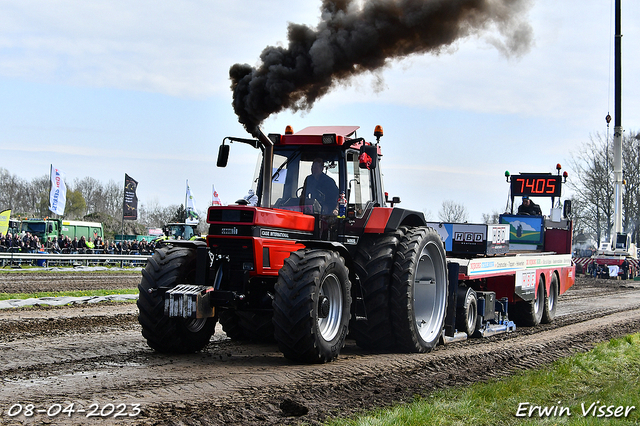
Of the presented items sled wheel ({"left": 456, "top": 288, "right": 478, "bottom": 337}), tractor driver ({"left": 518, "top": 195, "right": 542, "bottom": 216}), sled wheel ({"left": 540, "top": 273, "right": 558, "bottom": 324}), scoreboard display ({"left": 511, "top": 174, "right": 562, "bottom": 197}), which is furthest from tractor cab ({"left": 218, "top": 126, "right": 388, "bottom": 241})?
scoreboard display ({"left": 511, "top": 174, "right": 562, "bottom": 197})

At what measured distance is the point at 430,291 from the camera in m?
10.1

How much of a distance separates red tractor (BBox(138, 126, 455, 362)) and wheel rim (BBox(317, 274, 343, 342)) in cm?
1

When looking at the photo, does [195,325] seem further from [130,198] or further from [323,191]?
[130,198]

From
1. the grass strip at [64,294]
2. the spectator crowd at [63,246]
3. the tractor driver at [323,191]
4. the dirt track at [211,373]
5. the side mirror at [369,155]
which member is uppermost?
the side mirror at [369,155]

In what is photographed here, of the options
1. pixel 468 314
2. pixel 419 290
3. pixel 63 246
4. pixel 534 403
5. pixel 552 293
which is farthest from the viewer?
pixel 63 246

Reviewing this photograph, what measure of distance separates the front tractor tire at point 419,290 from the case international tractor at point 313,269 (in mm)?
16

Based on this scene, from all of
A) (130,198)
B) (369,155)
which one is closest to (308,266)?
(369,155)

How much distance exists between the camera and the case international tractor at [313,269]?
747 centimetres

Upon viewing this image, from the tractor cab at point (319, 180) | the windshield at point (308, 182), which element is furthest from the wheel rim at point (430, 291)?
the windshield at point (308, 182)

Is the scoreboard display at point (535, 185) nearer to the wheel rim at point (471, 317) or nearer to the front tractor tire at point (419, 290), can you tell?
the wheel rim at point (471, 317)

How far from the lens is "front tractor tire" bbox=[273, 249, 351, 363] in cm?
721

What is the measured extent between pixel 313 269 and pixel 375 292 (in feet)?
5.35

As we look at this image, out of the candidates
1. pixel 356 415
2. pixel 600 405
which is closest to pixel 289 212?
pixel 356 415

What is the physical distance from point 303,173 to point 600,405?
480cm
